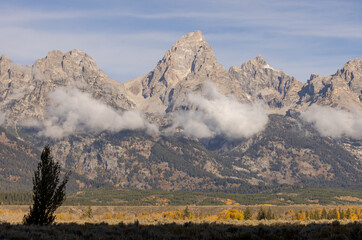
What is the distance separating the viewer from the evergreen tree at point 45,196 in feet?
196

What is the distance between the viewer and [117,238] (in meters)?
40.8

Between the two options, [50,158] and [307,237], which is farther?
[50,158]

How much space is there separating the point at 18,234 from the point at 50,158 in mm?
25304

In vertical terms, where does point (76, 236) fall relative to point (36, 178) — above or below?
below

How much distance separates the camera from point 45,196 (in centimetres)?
6084

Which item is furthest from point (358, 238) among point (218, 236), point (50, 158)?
point (50, 158)

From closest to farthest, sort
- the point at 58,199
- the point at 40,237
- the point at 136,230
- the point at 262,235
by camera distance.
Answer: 1. the point at 40,237
2. the point at 262,235
3. the point at 136,230
4. the point at 58,199

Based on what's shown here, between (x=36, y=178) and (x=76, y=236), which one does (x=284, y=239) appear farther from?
(x=36, y=178)

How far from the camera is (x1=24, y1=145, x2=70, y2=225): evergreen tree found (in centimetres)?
5978

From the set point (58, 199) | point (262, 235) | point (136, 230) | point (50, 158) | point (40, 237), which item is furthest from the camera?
point (50, 158)

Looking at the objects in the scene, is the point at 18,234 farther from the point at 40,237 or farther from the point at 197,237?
the point at 197,237

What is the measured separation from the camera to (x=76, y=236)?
4156 cm

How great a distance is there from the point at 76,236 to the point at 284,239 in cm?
1886

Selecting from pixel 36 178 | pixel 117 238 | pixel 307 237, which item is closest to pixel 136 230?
pixel 117 238
